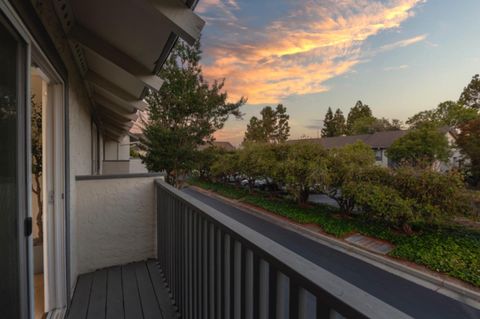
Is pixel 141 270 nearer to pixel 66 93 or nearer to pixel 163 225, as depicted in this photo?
pixel 163 225

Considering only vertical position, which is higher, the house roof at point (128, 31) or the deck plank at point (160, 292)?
the house roof at point (128, 31)

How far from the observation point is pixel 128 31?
6.58ft

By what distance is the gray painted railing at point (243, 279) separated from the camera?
59cm

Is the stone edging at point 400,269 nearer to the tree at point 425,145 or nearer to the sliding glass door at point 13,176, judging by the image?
the sliding glass door at point 13,176

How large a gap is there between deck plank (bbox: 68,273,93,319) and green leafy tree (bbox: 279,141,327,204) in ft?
24.4

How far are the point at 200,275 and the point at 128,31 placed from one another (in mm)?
1946

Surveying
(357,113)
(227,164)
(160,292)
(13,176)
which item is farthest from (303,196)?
(357,113)

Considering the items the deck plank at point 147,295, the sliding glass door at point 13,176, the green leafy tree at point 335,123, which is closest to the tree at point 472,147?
the deck plank at point 147,295

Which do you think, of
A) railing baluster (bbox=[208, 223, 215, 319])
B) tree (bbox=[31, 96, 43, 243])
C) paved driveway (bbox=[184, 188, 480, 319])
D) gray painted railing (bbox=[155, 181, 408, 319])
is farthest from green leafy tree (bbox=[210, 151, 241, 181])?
railing baluster (bbox=[208, 223, 215, 319])

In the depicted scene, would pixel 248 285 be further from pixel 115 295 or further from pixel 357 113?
pixel 357 113

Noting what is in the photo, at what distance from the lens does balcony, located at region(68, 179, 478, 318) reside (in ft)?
2.31

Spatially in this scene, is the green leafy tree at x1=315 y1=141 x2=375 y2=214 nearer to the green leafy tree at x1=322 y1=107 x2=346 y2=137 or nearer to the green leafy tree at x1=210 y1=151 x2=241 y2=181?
the green leafy tree at x1=210 y1=151 x2=241 y2=181

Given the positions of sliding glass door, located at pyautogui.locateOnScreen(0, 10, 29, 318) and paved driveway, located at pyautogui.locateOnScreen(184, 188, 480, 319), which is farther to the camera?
paved driveway, located at pyautogui.locateOnScreen(184, 188, 480, 319)

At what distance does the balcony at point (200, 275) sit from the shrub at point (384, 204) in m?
2.22
